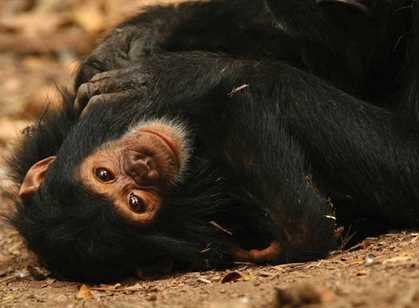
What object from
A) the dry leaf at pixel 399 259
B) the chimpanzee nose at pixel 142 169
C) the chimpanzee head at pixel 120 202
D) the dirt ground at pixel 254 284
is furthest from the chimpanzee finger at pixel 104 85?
the dry leaf at pixel 399 259

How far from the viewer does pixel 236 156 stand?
16.9 ft

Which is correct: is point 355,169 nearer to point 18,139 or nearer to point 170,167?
point 170,167

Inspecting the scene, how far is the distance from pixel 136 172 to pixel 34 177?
2.31 feet

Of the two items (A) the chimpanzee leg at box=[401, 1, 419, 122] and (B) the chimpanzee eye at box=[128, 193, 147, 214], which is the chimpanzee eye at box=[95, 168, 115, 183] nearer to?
(B) the chimpanzee eye at box=[128, 193, 147, 214]

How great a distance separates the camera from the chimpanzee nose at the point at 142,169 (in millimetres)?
5109

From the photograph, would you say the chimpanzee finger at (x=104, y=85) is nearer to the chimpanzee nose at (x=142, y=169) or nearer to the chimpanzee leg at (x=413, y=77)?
the chimpanzee nose at (x=142, y=169)

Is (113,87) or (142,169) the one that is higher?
(113,87)

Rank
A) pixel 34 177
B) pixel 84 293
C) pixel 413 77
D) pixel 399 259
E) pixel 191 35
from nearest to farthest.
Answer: pixel 399 259
pixel 84 293
pixel 413 77
pixel 34 177
pixel 191 35

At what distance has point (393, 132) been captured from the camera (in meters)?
5.14

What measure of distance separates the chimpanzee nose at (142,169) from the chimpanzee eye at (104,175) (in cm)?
9

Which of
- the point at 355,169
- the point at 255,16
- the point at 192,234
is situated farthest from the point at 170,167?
the point at 255,16

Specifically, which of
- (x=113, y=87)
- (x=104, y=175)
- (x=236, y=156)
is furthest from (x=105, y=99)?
(x=236, y=156)

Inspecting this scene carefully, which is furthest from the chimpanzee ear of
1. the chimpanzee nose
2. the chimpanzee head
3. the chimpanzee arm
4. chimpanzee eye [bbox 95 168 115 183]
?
the chimpanzee arm

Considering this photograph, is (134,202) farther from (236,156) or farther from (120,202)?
(236,156)
